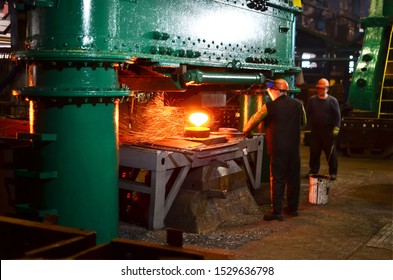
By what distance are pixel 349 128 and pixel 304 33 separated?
1378cm

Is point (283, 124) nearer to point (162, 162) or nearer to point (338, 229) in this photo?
point (338, 229)

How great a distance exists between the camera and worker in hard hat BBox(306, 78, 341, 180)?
1011cm

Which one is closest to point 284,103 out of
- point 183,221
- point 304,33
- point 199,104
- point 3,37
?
point 199,104

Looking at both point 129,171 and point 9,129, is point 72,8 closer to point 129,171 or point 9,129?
point 9,129

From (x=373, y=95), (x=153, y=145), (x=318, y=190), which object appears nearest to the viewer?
(x=153, y=145)

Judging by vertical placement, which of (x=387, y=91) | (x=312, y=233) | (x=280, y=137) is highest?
(x=387, y=91)

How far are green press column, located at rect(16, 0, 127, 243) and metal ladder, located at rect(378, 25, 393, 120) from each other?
10286 mm

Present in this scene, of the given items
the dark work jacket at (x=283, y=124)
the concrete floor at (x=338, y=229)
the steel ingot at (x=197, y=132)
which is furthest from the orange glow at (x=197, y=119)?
the concrete floor at (x=338, y=229)

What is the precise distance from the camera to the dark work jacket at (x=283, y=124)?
7.11 metres

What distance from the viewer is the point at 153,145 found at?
6598mm

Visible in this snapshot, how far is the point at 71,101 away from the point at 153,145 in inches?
67.8

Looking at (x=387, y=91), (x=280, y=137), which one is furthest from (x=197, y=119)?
(x=387, y=91)

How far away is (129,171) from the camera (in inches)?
297

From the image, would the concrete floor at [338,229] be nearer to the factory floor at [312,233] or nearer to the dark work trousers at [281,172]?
the factory floor at [312,233]
